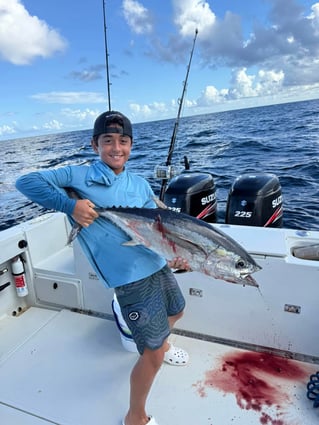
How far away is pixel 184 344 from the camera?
233cm

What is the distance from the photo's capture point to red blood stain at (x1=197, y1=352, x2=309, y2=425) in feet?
5.99

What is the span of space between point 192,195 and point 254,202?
2.32 ft

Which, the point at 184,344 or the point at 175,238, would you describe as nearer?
the point at 175,238

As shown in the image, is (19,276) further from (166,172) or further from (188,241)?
(188,241)

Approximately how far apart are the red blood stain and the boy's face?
152cm

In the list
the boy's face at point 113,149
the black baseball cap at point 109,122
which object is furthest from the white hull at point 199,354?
the black baseball cap at point 109,122

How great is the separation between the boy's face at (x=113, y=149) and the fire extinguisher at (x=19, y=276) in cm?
169

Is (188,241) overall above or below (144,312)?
above

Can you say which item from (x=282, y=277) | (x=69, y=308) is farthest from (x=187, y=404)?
(x=69, y=308)

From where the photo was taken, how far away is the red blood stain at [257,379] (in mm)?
1825

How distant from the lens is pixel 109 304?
265 centimetres

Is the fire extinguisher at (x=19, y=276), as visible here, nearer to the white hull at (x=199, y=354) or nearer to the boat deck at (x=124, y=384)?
the white hull at (x=199, y=354)

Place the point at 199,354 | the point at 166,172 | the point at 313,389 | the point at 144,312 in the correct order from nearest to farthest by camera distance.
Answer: the point at 144,312 → the point at 313,389 → the point at 199,354 → the point at 166,172

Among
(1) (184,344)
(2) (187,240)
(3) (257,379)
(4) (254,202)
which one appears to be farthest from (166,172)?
(3) (257,379)
